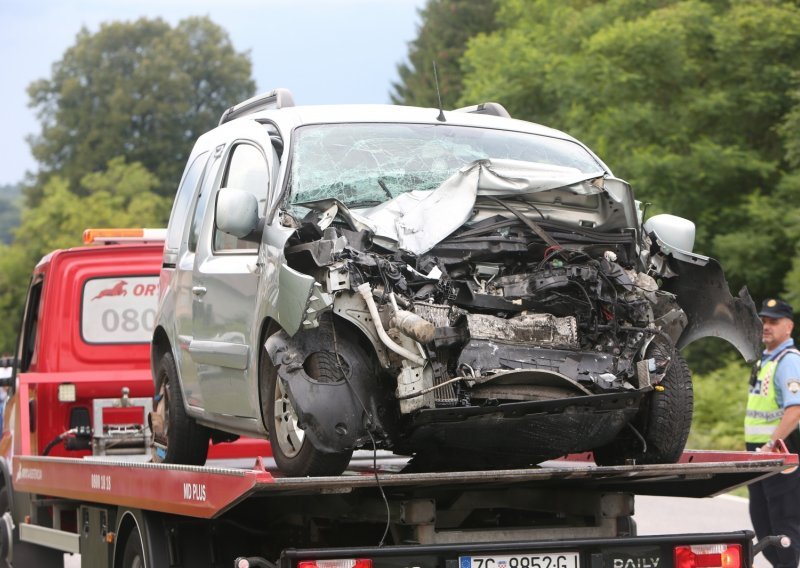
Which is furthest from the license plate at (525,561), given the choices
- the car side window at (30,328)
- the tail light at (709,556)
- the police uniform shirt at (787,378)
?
the car side window at (30,328)

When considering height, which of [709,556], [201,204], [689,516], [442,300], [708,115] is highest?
[708,115]

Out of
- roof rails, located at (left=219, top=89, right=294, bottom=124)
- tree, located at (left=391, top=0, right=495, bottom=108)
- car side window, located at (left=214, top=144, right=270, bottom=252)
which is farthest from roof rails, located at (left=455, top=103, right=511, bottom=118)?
tree, located at (left=391, top=0, right=495, bottom=108)

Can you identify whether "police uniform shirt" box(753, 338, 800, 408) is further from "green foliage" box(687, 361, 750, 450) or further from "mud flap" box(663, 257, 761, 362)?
"green foliage" box(687, 361, 750, 450)

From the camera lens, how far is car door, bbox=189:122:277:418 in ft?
22.6

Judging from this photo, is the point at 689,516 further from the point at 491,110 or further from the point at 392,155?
the point at 392,155

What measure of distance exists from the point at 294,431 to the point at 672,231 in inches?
79.4

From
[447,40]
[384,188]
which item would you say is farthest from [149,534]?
[447,40]

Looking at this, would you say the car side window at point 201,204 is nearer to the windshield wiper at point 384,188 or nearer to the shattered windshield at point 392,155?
the shattered windshield at point 392,155

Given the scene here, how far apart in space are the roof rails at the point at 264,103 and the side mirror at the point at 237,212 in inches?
51.2

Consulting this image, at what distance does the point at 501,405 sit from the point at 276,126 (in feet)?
7.04

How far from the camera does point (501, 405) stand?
596cm

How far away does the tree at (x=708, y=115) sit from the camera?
30391 mm

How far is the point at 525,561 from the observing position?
5.94 metres

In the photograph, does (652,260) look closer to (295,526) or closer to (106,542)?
(295,526)
